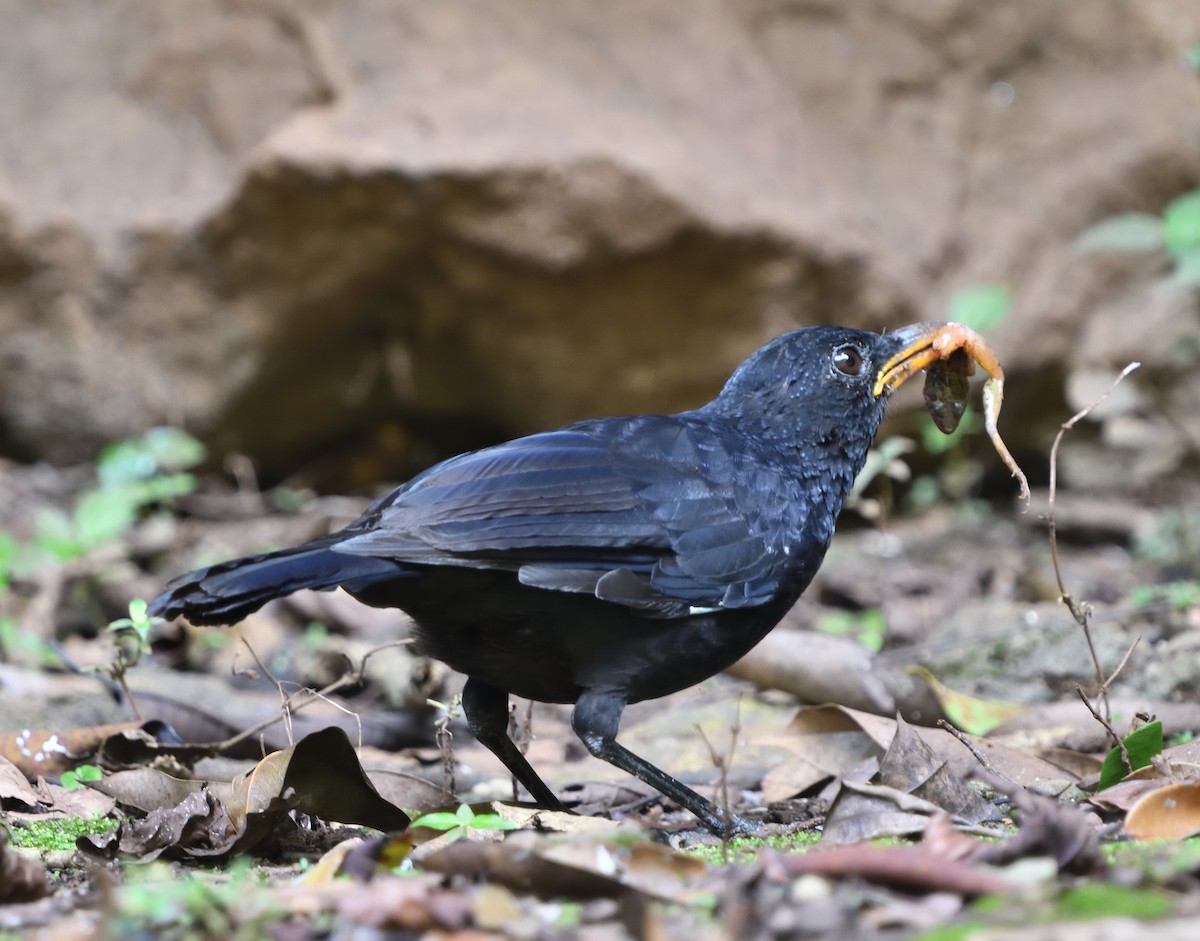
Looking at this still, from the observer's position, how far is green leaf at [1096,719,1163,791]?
3.05 meters

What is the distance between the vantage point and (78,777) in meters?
3.55

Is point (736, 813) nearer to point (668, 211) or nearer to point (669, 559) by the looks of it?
point (669, 559)

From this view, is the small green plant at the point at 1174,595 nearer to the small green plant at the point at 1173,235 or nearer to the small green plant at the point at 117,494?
the small green plant at the point at 1173,235

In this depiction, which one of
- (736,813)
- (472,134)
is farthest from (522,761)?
(472,134)

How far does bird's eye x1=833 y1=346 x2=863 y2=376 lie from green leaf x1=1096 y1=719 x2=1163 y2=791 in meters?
1.42

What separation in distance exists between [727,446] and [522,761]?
103 centimetres

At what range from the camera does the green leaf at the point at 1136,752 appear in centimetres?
305

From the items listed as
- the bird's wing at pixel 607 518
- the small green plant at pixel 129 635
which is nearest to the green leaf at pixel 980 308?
the bird's wing at pixel 607 518

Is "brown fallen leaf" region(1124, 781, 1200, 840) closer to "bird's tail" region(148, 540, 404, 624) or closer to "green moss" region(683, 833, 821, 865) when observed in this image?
"green moss" region(683, 833, 821, 865)

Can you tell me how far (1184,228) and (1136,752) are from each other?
3.56 metres

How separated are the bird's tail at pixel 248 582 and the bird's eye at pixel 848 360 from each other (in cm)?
165

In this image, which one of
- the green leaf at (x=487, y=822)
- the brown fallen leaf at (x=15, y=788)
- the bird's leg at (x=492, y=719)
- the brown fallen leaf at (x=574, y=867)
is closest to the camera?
the brown fallen leaf at (x=574, y=867)

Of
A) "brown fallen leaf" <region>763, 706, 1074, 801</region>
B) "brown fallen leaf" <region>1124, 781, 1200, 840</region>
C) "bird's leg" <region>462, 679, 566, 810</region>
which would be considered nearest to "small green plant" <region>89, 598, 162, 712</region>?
"bird's leg" <region>462, 679, 566, 810</region>

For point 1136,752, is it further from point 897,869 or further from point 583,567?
point 583,567
